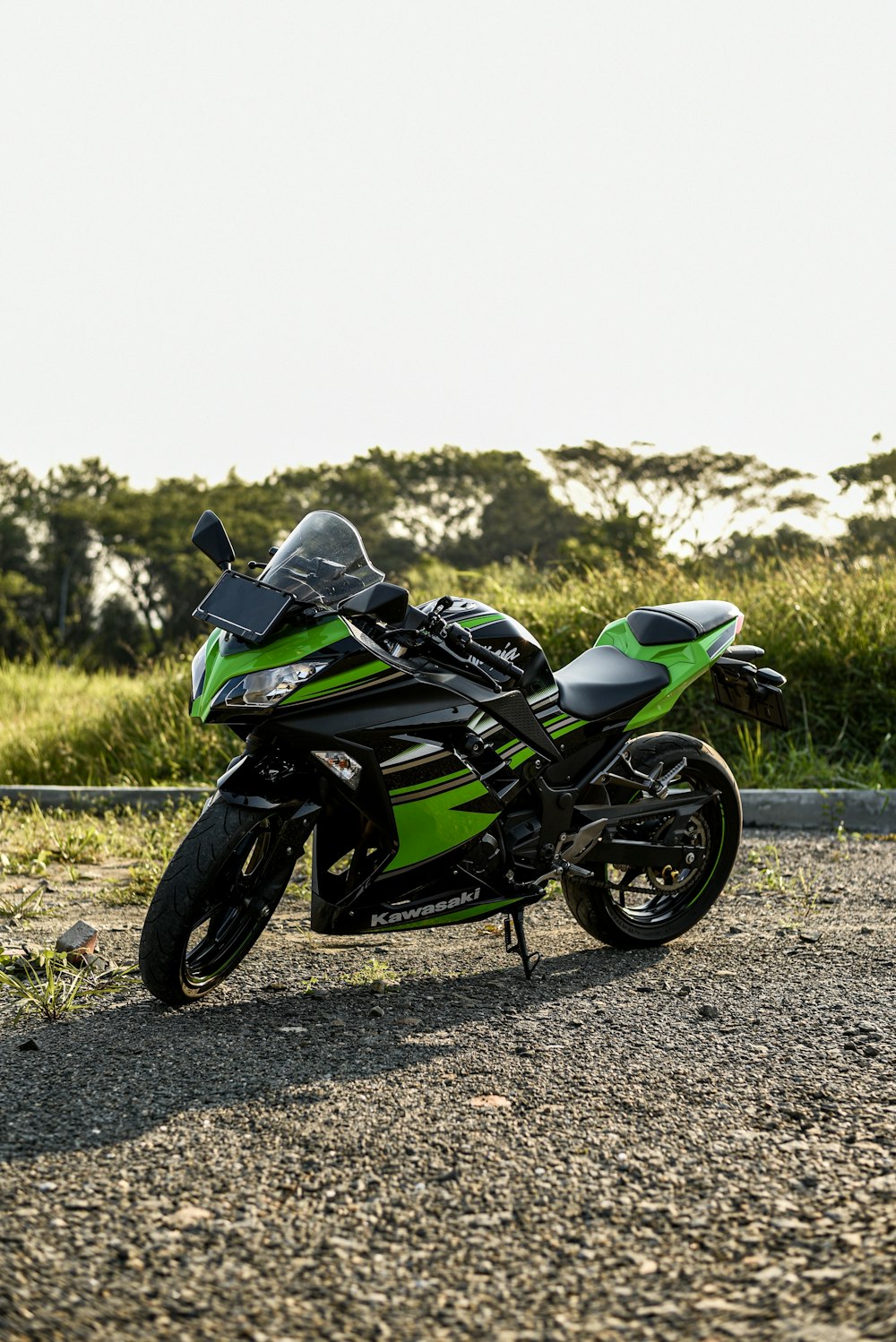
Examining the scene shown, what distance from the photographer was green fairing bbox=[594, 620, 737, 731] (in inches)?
172

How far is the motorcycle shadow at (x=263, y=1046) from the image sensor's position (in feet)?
9.58

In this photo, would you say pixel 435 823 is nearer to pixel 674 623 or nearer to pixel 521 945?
pixel 521 945

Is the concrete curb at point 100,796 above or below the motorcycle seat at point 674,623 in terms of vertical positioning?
below

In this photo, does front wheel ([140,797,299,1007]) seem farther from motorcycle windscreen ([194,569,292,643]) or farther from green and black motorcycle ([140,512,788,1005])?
motorcycle windscreen ([194,569,292,643])

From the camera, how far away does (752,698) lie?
467 centimetres

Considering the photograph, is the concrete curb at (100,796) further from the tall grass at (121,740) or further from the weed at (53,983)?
the weed at (53,983)

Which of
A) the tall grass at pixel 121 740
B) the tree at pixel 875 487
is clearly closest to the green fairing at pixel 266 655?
the tall grass at pixel 121 740

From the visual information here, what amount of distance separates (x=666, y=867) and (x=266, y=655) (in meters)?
1.88

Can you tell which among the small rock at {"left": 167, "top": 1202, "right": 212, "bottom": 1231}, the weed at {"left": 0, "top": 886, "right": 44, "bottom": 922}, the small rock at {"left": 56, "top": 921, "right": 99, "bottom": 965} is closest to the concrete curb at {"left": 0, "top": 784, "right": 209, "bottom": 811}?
the weed at {"left": 0, "top": 886, "right": 44, "bottom": 922}

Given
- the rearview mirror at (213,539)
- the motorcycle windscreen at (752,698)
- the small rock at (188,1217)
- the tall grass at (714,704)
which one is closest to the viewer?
the small rock at (188,1217)

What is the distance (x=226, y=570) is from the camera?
11.8 feet

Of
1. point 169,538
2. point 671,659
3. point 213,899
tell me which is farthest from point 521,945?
point 169,538

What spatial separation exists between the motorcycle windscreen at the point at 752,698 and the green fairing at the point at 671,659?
0.64 feet

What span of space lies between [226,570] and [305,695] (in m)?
0.48
